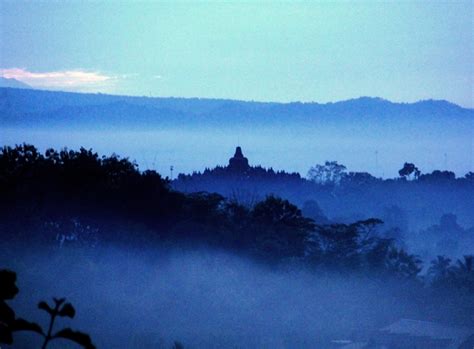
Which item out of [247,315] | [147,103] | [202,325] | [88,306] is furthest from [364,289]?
[147,103]

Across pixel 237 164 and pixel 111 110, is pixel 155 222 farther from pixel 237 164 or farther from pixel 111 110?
pixel 111 110

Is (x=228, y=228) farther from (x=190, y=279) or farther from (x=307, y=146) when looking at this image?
(x=307, y=146)

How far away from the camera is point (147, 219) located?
2353 centimetres

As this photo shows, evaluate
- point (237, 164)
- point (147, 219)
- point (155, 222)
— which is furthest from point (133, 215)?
point (237, 164)

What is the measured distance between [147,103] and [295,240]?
153846 mm

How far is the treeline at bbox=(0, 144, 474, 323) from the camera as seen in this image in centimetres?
2153

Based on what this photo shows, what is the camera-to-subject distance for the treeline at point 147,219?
2153cm

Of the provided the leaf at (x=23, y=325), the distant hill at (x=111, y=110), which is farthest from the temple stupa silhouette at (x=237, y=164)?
the leaf at (x=23, y=325)

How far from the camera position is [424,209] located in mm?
78750

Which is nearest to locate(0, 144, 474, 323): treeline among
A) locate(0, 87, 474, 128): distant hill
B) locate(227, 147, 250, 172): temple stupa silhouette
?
locate(227, 147, 250, 172): temple stupa silhouette

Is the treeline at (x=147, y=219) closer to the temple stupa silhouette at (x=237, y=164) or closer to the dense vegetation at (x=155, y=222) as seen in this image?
the dense vegetation at (x=155, y=222)

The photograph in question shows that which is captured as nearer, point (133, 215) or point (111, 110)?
point (133, 215)

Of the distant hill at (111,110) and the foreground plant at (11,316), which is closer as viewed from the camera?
the foreground plant at (11,316)

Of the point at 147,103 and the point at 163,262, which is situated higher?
the point at 147,103
